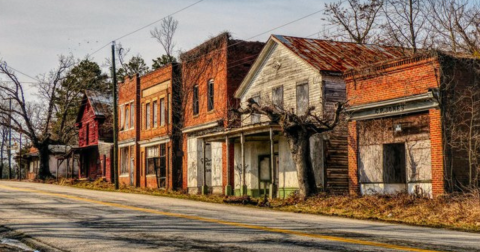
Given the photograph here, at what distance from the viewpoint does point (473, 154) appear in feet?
69.5

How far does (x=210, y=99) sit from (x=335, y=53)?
8521 mm

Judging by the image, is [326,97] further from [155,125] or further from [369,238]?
[155,125]

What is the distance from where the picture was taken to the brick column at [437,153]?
20844 mm

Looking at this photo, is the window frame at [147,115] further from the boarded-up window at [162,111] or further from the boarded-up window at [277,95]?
the boarded-up window at [277,95]

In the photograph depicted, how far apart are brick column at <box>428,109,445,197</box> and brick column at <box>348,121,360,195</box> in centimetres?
382

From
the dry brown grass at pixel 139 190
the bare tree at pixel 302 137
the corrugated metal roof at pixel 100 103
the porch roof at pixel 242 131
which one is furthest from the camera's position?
the corrugated metal roof at pixel 100 103

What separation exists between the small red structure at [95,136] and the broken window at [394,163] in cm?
3074

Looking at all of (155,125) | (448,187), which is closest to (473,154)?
(448,187)

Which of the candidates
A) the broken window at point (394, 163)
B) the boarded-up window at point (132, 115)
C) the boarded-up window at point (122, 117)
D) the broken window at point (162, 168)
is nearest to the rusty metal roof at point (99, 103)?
the boarded-up window at point (122, 117)

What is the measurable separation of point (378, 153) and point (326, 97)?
3.82m

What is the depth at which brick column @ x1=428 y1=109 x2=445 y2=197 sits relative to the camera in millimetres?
20844

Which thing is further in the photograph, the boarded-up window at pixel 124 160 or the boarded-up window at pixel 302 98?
the boarded-up window at pixel 124 160

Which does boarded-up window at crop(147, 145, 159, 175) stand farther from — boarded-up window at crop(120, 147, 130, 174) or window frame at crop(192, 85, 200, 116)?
window frame at crop(192, 85, 200, 116)

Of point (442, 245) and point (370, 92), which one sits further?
point (370, 92)
